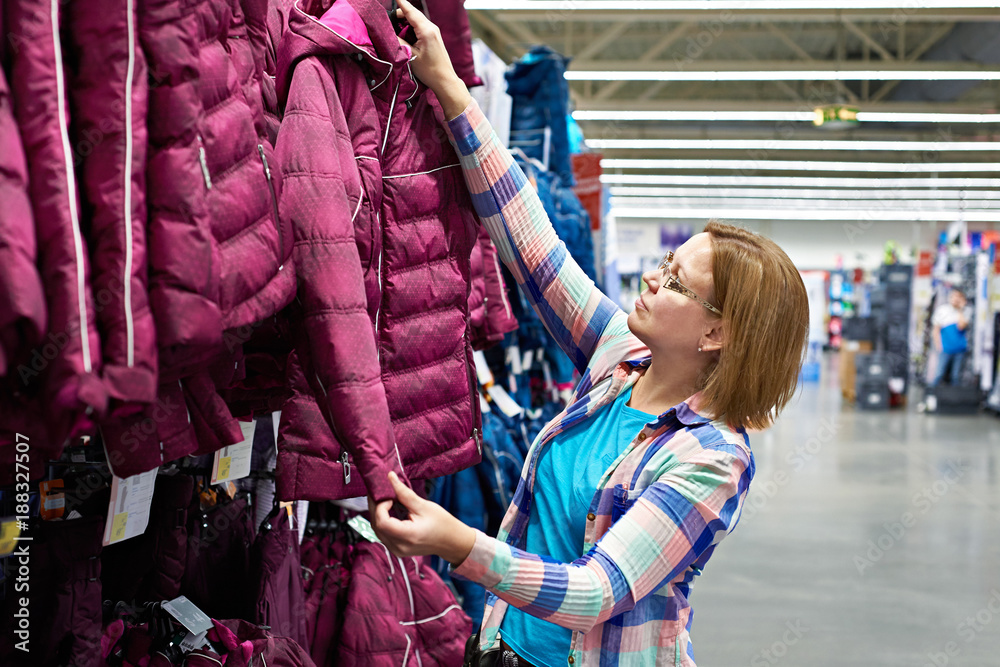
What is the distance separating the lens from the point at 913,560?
17.6 ft

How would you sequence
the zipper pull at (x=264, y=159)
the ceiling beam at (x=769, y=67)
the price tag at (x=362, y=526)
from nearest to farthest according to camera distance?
the zipper pull at (x=264, y=159) → the price tag at (x=362, y=526) → the ceiling beam at (x=769, y=67)

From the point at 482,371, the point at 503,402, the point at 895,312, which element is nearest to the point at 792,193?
the point at 895,312

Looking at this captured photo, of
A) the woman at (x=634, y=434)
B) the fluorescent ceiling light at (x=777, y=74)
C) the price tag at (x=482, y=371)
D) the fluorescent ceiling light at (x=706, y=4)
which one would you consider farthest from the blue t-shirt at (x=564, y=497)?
the fluorescent ceiling light at (x=777, y=74)

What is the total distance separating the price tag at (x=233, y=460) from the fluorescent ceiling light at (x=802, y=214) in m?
21.6

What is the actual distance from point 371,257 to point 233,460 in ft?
2.04

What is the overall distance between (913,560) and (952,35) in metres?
9.95

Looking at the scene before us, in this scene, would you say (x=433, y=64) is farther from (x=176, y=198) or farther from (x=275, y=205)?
(x=176, y=198)

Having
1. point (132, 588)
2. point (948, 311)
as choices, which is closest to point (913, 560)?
point (132, 588)

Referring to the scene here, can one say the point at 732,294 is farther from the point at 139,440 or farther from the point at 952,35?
the point at 952,35

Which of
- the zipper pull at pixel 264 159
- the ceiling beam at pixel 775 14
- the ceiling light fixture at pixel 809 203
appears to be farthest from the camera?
the ceiling light fixture at pixel 809 203

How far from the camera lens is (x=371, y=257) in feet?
4.63

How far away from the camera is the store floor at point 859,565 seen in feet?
13.6

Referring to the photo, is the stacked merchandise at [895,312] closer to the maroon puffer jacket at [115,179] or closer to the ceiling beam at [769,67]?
the ceiling beam at [769,67]

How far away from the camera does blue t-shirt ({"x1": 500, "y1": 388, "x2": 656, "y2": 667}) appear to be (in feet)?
5.22
